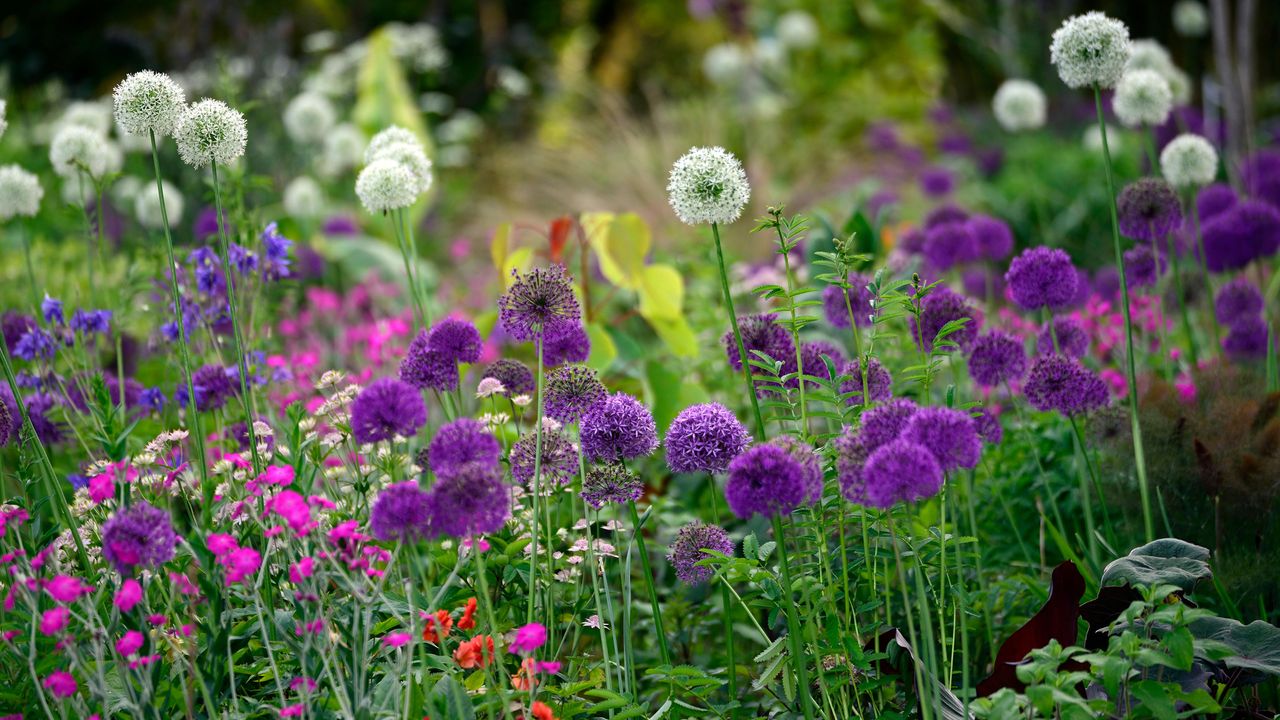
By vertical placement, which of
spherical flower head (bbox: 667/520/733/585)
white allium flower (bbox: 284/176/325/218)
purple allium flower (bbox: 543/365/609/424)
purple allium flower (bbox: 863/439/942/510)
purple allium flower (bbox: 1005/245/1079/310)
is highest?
white allium flower (bbox: 284/176/325/218)

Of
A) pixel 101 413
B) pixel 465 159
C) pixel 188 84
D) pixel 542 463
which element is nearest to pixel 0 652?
pixel 101 413

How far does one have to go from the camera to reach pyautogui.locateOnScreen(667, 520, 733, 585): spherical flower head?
1.81 metres

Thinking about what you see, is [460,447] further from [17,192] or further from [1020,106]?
[1020,106]

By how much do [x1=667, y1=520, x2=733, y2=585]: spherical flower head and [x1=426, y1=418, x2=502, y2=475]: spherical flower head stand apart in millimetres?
467

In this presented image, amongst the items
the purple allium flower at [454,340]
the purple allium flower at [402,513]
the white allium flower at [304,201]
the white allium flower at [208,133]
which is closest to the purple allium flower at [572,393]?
the purple allium flower at [454,340]

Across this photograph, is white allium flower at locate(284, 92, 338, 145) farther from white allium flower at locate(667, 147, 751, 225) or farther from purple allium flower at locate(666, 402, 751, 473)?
purple allium flower at locate(666, 402, 751, 473)

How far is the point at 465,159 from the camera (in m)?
9.25

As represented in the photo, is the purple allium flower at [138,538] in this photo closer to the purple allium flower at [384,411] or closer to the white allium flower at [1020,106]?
the purple allium flower at [384,411]

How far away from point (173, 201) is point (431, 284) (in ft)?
4.42

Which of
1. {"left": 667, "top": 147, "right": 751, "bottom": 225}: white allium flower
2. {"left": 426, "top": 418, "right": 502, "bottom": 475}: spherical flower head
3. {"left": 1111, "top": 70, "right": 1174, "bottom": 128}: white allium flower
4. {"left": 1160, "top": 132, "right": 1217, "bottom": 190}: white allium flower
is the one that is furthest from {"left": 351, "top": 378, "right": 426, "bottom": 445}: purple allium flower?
{"left": 1160, "top": 132, "right": 1217, "bottom": 190}: white allium flower

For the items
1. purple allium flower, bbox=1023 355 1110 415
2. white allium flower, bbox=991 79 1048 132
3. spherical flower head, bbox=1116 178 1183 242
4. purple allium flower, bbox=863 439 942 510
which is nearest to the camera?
purple allium flower, bbox=863 439 942 510

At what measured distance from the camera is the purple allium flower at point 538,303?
68.4 inches

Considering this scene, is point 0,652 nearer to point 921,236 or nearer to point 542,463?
point 542,463

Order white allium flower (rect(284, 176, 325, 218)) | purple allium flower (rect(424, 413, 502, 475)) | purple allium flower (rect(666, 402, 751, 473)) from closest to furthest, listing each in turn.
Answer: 1. purple allium flower (rect(424, 413, 502, 475))
2. purple allium flower (rect(666, 402, 751, 473))
3. white allium flower (rect(284, 176, 325, 218))
